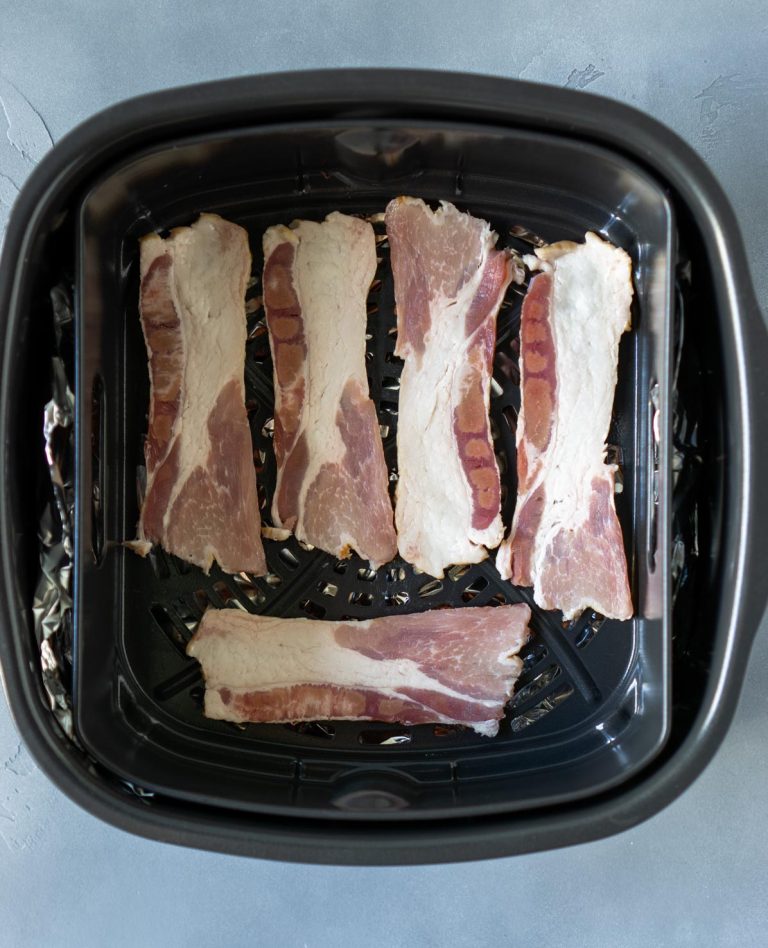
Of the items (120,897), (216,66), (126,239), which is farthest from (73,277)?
(120,897)

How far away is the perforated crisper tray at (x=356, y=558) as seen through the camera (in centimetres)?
92

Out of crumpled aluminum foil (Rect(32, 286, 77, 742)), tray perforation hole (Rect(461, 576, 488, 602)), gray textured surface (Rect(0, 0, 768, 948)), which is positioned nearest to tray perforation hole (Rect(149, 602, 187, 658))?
crumpled aluminum foil (Rect(32, 286, 77, 742))

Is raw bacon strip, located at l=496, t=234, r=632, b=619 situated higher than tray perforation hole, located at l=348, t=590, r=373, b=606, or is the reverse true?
raw bacon strip, located at l=496, t=234, r=632, b=619

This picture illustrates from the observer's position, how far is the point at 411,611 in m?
1.07

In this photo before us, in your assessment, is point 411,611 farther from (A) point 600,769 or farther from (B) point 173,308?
(B) point 173,308

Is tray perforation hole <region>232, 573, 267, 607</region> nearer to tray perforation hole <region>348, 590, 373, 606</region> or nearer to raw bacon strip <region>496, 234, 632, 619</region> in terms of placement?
tray perforation hole <region>348, 590, 373, 606</region>

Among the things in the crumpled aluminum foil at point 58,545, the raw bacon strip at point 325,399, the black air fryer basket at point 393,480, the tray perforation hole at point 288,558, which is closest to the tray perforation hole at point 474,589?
the black air fryer basket at point 393,480

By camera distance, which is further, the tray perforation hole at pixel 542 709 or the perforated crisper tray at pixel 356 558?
the tray perforation hole at pixel 542 709

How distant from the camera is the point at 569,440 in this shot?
103 centimetres

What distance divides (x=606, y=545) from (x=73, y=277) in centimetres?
75

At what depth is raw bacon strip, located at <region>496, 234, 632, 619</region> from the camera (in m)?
1.02

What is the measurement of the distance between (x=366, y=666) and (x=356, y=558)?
15 centimetres

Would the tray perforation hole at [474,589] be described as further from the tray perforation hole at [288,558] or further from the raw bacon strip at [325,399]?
the tray perforation hole at [288,558]

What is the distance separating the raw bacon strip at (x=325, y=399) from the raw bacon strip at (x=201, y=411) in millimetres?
49
